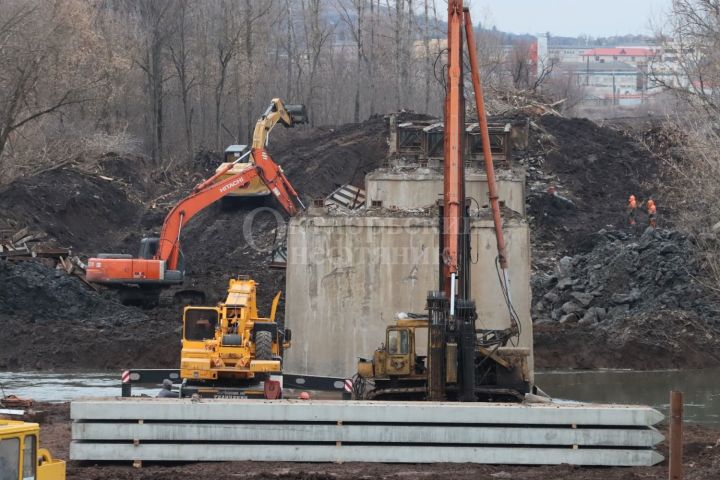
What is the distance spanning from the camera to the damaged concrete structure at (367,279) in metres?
30.0

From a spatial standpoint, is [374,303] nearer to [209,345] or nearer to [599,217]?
[209,345]

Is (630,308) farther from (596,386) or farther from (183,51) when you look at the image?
(183,51)

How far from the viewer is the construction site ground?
120 feet

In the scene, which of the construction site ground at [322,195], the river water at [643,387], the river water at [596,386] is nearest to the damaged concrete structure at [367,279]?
the river water at [643,387]

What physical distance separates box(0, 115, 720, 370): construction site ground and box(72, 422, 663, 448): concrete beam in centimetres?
1570

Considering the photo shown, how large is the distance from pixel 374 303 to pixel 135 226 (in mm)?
26525

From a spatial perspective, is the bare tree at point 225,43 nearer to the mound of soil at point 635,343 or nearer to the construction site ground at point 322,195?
the construction site ground at point 322,195

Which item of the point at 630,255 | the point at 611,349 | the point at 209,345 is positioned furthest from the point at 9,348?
the point at 630,255

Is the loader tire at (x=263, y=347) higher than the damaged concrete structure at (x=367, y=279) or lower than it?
lower

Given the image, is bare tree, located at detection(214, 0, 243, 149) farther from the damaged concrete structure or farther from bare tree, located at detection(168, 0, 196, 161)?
the damaged concrete structure

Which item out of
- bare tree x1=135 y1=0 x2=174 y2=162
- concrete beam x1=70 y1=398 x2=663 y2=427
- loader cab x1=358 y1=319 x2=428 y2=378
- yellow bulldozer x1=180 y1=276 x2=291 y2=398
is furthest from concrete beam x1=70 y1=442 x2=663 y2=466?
bare tree x1=135 y1=0 x2=174 y2=162

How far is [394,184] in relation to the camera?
38062 millimetres

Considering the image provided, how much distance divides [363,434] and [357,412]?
0.35m

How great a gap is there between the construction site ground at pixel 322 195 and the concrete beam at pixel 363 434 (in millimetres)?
15704
